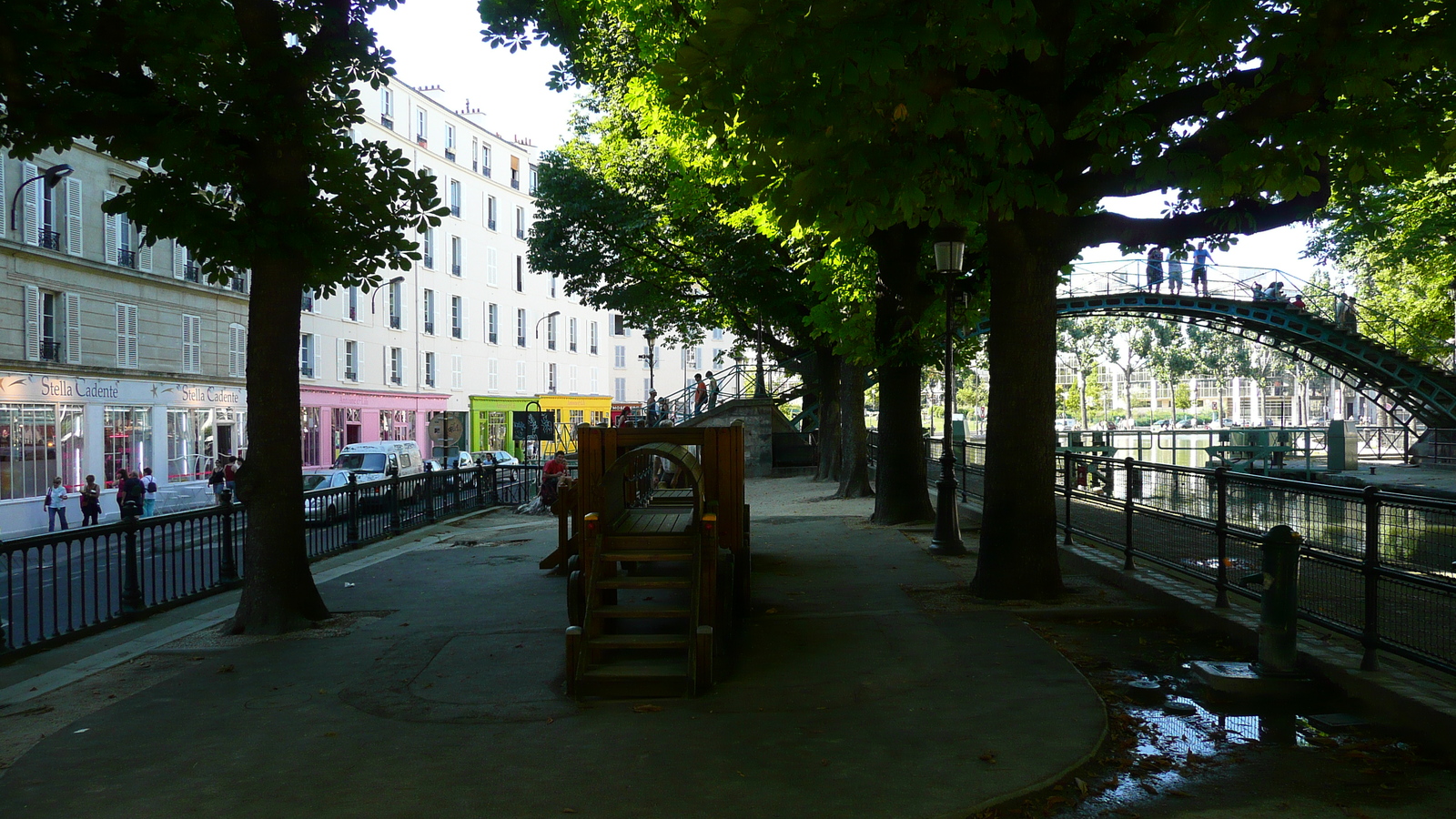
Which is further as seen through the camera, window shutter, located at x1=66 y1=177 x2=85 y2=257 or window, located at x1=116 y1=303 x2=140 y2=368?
window, located at x1=116 y1=303 x2=140 y2=368

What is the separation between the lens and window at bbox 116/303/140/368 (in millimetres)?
31172

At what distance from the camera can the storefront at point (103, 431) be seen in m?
26.3

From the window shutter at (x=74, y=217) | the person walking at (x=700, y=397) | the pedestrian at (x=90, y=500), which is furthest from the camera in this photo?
the person walking at (x=700, y=397)

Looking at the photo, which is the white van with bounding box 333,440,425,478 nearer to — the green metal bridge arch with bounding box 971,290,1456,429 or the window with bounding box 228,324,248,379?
the window with bounding box 228,324,248,379

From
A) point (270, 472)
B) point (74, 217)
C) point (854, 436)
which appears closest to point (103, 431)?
point (74, 217)

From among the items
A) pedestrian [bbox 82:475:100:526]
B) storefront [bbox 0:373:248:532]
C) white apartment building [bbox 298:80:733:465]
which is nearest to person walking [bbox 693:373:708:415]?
white apartment building [bbox 298:80:733:465]

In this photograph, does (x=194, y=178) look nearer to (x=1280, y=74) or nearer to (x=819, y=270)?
(x=1280, y=74)

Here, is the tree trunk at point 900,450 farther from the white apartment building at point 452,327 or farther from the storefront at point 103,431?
the white apartment building at point 452,327

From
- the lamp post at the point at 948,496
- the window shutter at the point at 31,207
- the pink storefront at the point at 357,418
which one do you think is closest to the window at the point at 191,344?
the pink storefront at the point at 357,418

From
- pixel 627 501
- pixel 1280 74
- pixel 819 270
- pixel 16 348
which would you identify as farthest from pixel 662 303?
pixel 1280 74

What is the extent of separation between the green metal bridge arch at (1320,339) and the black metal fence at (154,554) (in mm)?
23263

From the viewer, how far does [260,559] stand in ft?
30.6

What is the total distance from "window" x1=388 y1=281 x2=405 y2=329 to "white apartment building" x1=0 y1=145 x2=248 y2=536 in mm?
11522

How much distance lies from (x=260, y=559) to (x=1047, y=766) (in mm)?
7286
